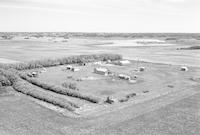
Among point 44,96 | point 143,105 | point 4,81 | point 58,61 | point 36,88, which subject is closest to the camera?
point 143,105

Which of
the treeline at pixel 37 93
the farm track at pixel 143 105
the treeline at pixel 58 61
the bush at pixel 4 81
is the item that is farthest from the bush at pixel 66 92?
the treeline at pixel 58 61

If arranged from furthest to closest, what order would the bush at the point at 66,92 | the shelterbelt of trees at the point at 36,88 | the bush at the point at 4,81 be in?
1. the bush at the point at 4,81
2. the bush at the point at 66,92
3. the shelterbelt of trees at the point at 36,88


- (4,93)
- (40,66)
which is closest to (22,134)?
(4,93)

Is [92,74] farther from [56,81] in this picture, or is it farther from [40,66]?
[40,66]

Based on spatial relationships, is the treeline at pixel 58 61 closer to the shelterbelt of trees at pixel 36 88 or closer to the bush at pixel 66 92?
the shelterbelt of trees at pixel 36 88

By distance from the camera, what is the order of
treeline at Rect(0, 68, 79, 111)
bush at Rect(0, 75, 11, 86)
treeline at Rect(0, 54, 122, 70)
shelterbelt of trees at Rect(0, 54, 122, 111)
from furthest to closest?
treeline at Rect(0, 54, 122, 70)
bush at Rect(0, 75, 11, 86)
shelterbelt of trees at Rect(0, 54, 122, 111)
treeline at Rect(0, 68, 79, 111)

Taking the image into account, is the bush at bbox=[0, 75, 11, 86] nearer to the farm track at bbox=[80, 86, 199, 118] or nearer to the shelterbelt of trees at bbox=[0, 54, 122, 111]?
the shelterbelt of trees at bbox=[0, 54, 122, 111]

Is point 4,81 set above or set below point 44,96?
above

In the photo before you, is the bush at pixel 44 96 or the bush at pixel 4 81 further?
the bush at pixel 4 81

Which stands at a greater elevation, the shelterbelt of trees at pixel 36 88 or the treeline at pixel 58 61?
the treeline at pixel 58 61

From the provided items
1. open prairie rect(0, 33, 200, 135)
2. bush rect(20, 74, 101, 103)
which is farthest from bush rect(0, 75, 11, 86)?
bush rect(20, 74, 101, 103)

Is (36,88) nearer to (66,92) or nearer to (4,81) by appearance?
(4,81)

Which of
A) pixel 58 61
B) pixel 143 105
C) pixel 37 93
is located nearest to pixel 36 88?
pixel 37 93
